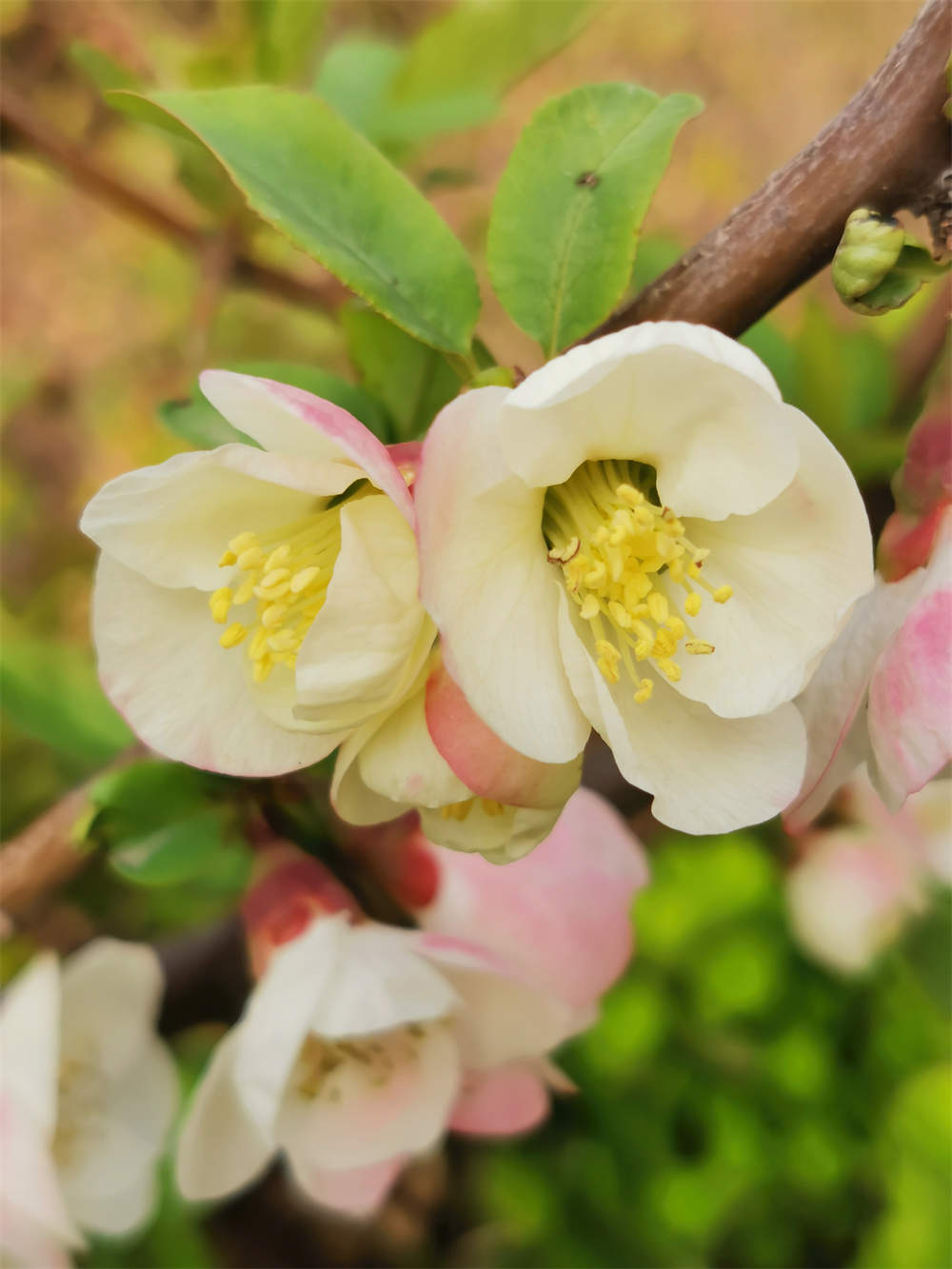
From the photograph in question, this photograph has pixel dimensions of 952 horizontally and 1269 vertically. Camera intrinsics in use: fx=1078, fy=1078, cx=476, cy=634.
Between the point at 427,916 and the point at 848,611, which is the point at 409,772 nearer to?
the point at 848,611

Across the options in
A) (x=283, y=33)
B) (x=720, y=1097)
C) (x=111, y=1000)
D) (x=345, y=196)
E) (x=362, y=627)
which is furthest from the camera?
(x=720, y=1097)

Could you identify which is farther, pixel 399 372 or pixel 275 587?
pixel 399 372

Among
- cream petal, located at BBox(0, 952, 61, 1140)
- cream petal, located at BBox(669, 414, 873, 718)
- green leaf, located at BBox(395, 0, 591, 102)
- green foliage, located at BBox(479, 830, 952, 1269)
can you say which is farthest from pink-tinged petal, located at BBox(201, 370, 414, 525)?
green foliage, located at BBox(479, 830, 952, 1269)

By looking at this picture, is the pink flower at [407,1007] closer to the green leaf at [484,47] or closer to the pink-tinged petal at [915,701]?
the pink-tinged petal at [915,701]

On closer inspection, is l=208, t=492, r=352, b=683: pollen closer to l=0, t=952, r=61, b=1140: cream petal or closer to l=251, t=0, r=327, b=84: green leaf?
l=0, t=952, r=61, b=1140: cream petal

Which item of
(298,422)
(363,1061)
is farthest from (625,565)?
(363,1061)

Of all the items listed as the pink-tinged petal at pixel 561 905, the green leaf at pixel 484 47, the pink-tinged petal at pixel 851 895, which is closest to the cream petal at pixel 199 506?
the pink-tinged petal at pixel 561 905

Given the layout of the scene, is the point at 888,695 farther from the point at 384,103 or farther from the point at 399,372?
the point at 384,103
